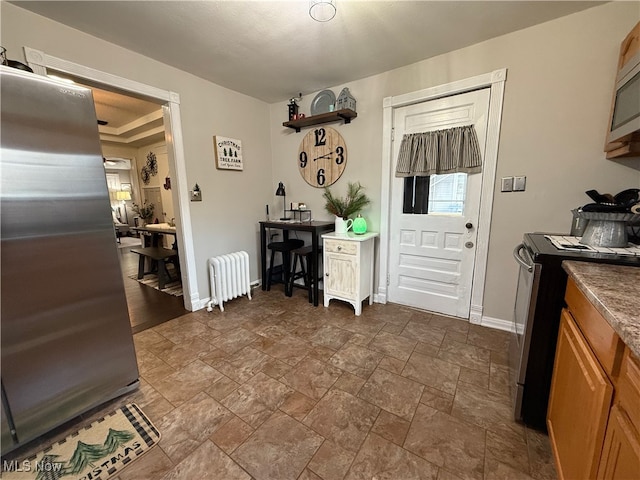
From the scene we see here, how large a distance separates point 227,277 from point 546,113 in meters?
3.22

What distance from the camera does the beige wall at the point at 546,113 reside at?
5.91ft

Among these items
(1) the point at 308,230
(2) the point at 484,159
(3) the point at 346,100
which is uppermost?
(3) the point at 346,100

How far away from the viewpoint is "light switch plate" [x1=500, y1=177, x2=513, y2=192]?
2172 millimetres

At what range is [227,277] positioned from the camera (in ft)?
9.52

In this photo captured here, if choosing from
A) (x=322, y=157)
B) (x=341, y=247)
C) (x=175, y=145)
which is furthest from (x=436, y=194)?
(x=175, y=145)

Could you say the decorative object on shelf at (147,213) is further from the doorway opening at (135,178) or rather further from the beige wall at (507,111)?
the beige wall at (507,111)

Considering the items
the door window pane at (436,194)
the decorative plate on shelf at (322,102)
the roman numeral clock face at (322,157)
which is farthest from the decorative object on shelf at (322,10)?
the door window pane at (436,194)

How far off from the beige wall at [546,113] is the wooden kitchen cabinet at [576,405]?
1207 mm

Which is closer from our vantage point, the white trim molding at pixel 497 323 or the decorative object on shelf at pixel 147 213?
the white trim molding at pixel 497 323

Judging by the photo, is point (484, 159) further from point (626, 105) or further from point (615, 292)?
point (615, 292)

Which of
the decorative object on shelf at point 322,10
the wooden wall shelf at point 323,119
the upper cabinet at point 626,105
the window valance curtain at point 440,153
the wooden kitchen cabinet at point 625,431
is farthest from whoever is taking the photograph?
the wooden wall shelf at point 323,119

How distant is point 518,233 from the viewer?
2.20m

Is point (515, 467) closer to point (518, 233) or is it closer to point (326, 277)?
point (518, 233)

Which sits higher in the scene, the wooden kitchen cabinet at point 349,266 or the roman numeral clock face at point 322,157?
the roman numeral clock face at point 322,157
